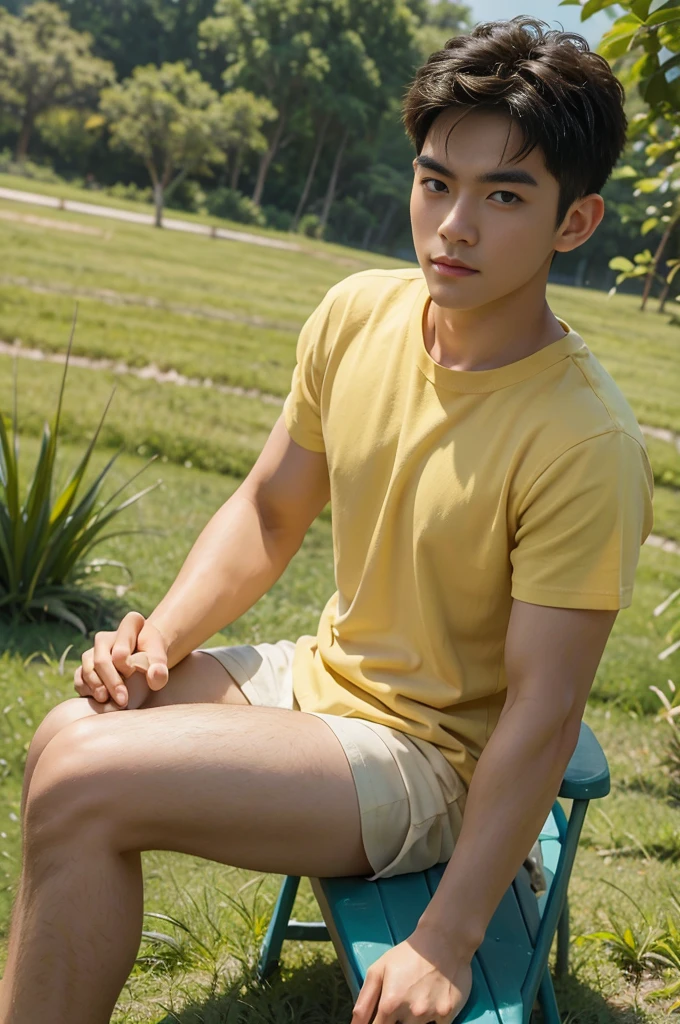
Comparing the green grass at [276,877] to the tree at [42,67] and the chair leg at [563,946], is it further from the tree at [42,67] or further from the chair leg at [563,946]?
the tree at [42,67]

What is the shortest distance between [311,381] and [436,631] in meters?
0.53

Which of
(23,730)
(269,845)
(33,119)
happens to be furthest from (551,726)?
(33,119)

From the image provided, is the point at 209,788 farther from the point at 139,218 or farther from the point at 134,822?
the point at 139,218

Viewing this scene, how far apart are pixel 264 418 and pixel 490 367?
6.48 m

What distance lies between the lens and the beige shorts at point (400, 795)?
1634mm

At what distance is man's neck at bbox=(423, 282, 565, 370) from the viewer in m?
1.72

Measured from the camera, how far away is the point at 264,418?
8.15 metres

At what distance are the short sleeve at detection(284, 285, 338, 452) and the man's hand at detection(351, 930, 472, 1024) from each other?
89 cm

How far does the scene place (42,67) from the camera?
29.0 metres

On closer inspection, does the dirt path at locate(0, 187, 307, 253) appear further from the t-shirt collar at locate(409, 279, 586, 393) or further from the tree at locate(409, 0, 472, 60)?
the t-shirt collar at locate(409, 279, 586, 393)

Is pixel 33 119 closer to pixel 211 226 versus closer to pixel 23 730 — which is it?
pixel 211 226

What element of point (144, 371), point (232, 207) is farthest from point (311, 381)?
point (232, 207)

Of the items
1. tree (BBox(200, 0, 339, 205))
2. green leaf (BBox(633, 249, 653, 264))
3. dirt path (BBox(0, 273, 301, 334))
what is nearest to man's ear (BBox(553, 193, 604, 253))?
green leaf (BBox(633, 249, 653, 264))

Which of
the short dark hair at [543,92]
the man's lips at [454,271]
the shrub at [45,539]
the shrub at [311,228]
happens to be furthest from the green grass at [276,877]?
the shrub at [311,228]
